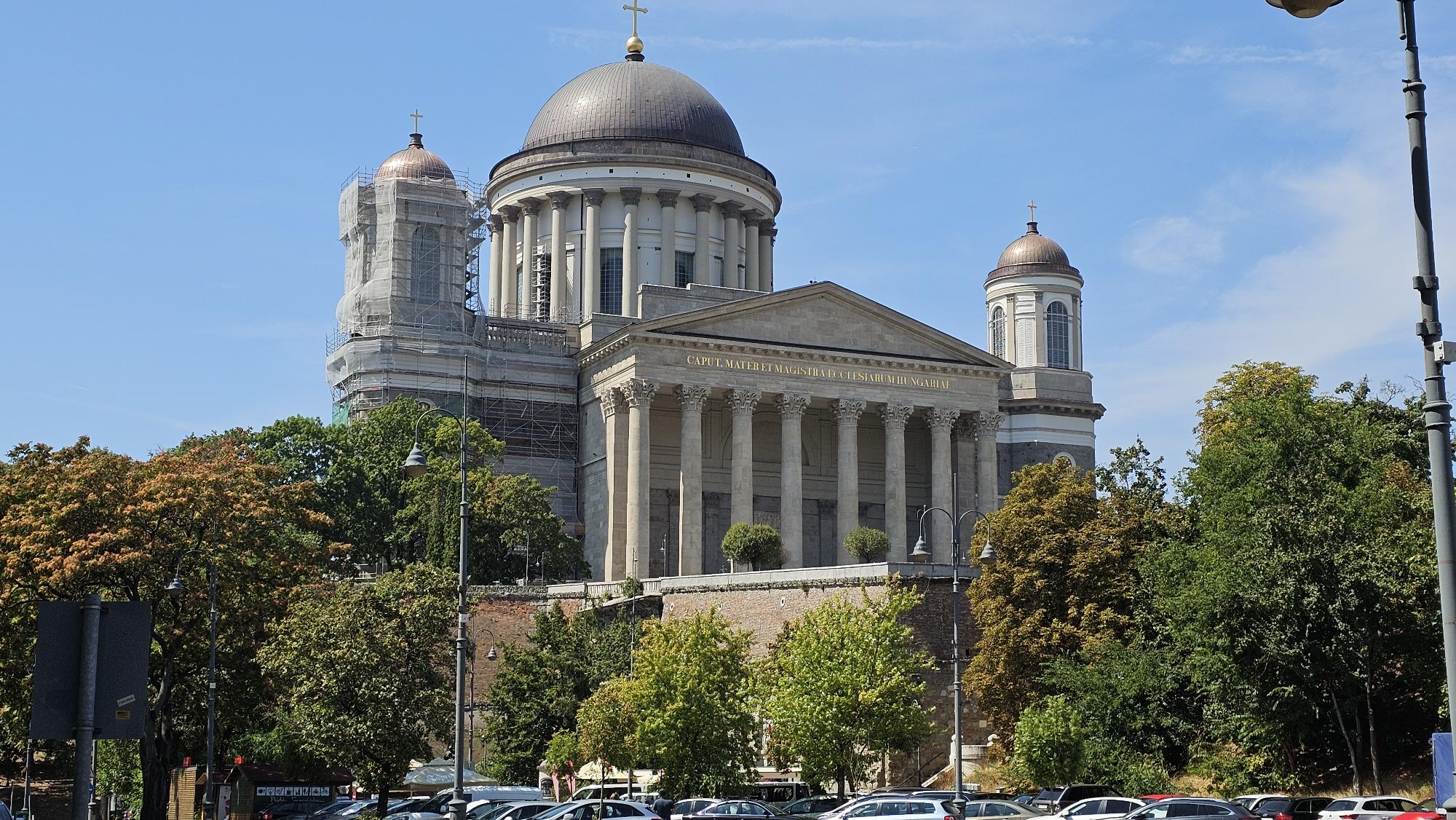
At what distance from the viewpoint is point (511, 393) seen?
272ft

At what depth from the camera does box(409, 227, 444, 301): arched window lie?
278 feet

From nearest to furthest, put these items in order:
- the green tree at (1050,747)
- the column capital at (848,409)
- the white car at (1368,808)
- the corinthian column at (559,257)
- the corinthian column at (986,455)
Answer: the white car at (1368,808) < the green tree at (1050,747) < the column capital at (848,409) < the corinthian column at (986,455) < the corinthian column at (559,257)

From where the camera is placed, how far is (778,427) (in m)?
83.4

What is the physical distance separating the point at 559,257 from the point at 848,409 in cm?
2075

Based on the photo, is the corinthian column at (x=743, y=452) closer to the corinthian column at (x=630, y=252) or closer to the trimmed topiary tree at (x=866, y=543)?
the trimmed topiary tree at (x=866, y=543)

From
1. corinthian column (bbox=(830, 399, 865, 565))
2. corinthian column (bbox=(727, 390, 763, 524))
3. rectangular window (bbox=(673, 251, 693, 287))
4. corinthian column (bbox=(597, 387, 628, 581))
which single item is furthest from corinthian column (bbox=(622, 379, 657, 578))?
rectangular window (bbox=(673, 251, 693, 287))

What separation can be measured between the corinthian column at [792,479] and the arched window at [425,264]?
18364 millimetres

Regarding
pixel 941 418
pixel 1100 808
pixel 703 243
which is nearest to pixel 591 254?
pixel 703 243

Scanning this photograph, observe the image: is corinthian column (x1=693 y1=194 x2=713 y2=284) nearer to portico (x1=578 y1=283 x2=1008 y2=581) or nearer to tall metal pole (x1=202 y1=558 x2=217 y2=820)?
portico (x1=578 y1=283 x2=1008 y2=581)

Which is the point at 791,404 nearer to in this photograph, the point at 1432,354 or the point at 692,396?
the point at 692,396

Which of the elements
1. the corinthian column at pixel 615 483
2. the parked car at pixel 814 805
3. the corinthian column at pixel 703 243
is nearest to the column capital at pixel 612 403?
the corinthian column at pixel 615 483

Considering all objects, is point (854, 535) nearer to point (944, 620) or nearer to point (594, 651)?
point (944, 620)

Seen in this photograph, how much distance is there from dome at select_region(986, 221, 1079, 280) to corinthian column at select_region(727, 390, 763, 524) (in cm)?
2466

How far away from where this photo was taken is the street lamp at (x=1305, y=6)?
1110 centimetres
